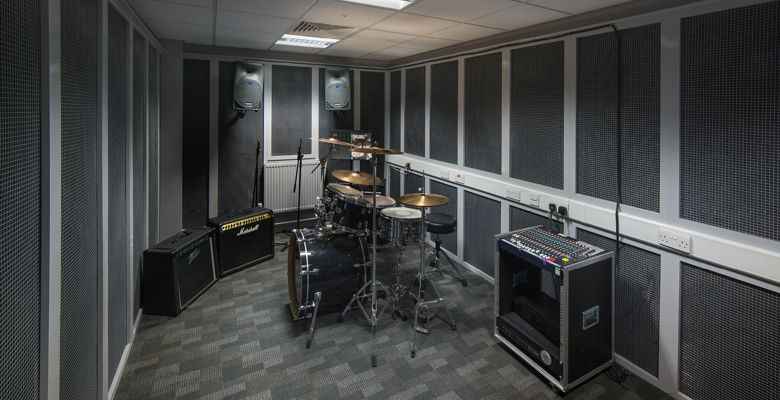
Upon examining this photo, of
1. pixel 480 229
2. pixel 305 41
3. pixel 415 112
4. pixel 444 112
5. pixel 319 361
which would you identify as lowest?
pixel 319 361

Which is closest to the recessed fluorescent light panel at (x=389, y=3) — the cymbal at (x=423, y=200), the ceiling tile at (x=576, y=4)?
the ceiling tile at (x=576, y=4)

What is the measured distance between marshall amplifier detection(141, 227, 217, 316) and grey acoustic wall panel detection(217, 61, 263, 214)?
149 cm

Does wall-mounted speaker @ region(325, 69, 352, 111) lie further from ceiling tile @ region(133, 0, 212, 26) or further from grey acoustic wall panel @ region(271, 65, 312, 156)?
ceiling tile @ region(133, 0, 212, 26)

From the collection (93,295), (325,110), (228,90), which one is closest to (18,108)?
(93,295)

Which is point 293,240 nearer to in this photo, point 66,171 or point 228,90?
point 66,171

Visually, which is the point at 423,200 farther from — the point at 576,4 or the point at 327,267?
the point at 576,4

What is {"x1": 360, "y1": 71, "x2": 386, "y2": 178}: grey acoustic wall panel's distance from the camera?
18.8 feet

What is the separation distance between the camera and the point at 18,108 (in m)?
1.18

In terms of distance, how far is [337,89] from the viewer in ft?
16.9

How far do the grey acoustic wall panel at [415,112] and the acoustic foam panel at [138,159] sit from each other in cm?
299

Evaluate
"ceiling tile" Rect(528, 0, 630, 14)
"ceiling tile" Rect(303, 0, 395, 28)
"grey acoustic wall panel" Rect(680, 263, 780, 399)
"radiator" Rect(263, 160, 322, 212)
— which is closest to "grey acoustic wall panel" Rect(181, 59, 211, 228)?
"radiator" Rect(263, 160, 322, 212)

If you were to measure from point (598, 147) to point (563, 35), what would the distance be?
0.92m

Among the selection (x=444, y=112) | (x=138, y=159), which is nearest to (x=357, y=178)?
(x=138, y=159)

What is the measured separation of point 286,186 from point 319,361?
306 centimetres
